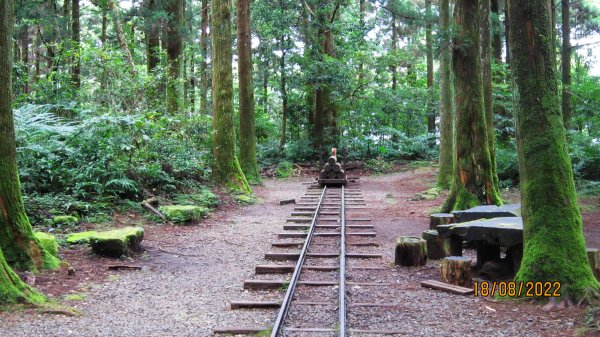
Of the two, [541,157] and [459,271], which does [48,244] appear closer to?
[459,271]

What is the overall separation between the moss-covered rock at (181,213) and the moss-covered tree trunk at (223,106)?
4.76 meters

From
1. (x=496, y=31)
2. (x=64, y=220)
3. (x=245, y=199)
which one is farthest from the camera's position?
(x=496, y=31)

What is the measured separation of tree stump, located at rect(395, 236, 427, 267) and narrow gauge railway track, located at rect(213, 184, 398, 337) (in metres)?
0.39

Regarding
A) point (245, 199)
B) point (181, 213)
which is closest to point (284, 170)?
point (245, 199)

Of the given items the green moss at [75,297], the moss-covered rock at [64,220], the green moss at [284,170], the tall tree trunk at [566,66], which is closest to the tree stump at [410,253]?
the green moss at [75,297]

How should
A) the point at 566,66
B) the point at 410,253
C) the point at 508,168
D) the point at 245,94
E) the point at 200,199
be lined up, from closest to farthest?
1. the point at 410,253
2. the point at 200,199
3. the point at 508,168
4. the point at 245,94
5. the point at 566,66

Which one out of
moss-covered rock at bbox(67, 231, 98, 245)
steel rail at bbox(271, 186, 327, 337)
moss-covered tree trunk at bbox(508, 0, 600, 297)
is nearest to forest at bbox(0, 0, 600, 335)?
moss-covered tree trunk at bbox(508, 0, 600, 297)

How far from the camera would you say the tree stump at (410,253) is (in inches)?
318

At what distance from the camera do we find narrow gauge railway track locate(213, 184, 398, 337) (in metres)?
5.10

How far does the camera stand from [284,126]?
3338 cm

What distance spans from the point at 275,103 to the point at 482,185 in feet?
115

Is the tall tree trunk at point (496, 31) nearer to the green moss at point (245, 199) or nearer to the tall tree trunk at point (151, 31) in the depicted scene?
the green moss at point (245, 199)

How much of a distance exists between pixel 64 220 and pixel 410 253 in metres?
6.43

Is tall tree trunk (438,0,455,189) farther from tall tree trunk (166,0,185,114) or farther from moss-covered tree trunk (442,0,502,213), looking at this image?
tall tree trunk (166,0,185,114)
